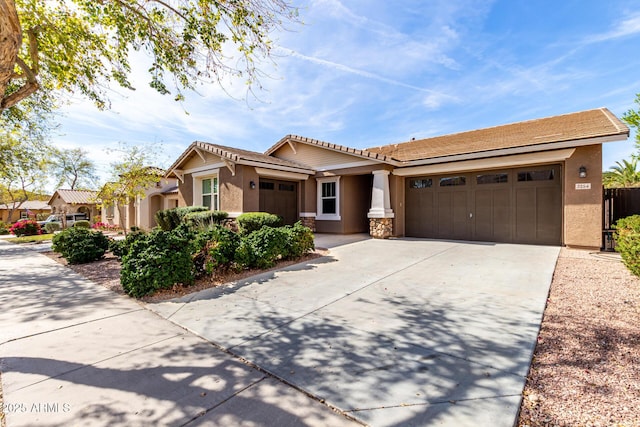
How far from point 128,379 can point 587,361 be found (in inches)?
173

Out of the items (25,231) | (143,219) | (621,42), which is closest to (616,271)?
(621,42)

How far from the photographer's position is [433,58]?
399 inches

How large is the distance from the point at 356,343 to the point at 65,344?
338cm

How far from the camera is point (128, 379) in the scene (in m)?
2.63

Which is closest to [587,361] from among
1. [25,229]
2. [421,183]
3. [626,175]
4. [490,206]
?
[490,206]

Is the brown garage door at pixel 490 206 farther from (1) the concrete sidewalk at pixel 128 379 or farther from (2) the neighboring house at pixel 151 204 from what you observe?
(2) the neighboring house at pixel 151 204

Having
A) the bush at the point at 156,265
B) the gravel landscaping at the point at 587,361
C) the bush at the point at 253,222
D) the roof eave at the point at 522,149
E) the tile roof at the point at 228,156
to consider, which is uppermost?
the tile roof at the point at 228,156

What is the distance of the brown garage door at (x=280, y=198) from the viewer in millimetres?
12875

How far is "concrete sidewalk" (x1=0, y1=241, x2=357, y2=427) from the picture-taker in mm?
2164

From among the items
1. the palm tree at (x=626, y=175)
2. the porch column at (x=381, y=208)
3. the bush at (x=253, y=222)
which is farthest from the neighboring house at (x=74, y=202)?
the palm tree at (x=626, y=175)

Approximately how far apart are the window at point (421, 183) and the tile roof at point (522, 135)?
1002 mm

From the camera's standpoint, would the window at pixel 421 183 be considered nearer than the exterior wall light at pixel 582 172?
No

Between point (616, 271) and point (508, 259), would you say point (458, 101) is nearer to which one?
point (508, 259)

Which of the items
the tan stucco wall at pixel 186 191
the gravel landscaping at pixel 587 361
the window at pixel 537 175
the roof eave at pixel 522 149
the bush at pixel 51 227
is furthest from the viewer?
the bush at pixel 51 227
